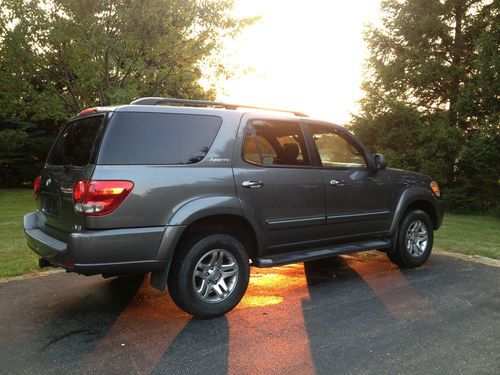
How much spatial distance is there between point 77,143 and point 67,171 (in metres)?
0.35

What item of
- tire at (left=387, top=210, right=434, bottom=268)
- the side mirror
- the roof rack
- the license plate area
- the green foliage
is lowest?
tire at (left=387, top=210, right=434, bottom=268)

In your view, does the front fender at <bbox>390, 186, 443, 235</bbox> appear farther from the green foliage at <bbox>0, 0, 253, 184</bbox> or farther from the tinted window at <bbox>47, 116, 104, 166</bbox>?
the green foliage at <bbox>0, 0, 253, 184</bbox>

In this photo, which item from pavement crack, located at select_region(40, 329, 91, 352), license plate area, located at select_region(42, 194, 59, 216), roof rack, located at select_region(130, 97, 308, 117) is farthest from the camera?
roof rack, located at select_region(130, 97, 308, 117)

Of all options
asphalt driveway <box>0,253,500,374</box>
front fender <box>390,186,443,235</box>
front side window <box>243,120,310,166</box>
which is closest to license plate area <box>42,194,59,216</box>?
asphalt driveway <box>0,253,500,374</box>

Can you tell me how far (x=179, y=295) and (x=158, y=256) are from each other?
1.38 ft

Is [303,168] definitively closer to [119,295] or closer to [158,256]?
A: [158,256]

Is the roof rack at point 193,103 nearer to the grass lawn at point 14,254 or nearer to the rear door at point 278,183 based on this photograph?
the rear door at point 278,183

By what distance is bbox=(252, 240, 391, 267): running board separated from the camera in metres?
4.44

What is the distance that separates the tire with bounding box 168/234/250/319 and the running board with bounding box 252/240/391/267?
276mm

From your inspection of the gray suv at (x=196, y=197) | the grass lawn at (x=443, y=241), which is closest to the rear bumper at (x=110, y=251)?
the gray suv at (x=196, y=197)

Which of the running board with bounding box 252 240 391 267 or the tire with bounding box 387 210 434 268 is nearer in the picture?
the running board with bounding box 252 240 391 267

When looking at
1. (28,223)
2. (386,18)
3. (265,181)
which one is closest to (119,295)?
(28,223)

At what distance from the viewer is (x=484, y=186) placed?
568 inches

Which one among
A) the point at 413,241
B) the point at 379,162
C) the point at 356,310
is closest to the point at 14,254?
Answer: the point at 356,310
